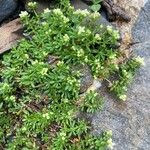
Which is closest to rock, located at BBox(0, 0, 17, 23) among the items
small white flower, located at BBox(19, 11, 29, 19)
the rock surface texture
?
small white flower, located at BBox(19, 11, 29, 19)

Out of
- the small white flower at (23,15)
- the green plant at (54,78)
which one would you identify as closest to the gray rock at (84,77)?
the green plant at (54,78)

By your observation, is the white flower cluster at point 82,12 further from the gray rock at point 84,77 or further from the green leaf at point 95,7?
the gray rock at point 84,77

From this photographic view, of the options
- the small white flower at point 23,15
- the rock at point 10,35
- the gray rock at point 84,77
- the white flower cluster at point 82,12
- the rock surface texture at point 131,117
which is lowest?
the rock surface texture at point 131,117

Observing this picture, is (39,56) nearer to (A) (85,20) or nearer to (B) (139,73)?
(A) (85,20)

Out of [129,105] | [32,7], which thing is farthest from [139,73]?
[32,7]

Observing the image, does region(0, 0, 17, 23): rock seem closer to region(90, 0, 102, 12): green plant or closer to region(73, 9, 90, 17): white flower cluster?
region(73, 9, 90, 17): white flower cluster

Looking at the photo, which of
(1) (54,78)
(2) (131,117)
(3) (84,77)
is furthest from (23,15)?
(2) (131,117)
